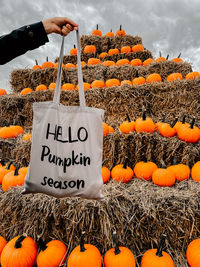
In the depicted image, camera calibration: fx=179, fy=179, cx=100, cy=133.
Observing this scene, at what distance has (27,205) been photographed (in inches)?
61.3

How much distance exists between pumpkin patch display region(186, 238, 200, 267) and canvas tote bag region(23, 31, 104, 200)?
1.02 meters

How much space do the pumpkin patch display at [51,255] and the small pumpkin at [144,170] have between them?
98 centimetres

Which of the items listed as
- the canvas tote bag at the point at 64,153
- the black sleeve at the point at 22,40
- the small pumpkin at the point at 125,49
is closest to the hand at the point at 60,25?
the black sleeve at the point at 22,40

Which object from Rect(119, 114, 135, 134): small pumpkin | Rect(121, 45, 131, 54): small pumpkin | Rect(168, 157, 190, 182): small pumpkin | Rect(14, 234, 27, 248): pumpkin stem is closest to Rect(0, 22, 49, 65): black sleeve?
Rect(14, 234, 27, 248): pumpkin stem

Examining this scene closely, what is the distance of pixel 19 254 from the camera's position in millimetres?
1346

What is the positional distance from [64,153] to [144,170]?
122 cm

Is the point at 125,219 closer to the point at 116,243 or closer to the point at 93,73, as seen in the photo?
the point at 116,243

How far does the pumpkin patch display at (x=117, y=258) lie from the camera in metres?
1.27

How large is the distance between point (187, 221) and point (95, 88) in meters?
2.13

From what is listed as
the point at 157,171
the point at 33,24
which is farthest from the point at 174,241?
the point at 33,24

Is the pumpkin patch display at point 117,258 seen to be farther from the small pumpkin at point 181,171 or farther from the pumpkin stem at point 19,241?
the small pumpkin at point 181,171

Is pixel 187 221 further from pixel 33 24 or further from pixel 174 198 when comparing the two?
pixel 33 24

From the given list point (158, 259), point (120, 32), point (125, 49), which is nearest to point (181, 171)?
point (158, 259)

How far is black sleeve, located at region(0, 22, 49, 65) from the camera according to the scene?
1.04 meters
